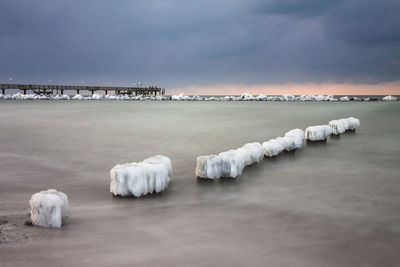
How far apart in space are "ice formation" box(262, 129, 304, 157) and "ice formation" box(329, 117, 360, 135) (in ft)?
14.2

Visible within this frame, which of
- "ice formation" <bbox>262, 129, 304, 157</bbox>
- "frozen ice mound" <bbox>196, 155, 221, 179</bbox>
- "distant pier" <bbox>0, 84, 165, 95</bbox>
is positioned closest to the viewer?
"frozen ice mound" <bbox>196, 155, 221, 179</bbox>

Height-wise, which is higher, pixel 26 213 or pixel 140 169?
pixel 140 169

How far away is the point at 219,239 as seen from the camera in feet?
14.1

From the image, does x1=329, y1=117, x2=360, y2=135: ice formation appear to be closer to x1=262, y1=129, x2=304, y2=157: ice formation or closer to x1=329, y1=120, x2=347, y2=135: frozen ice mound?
x1=329, y1=120, x2=347, y2=135: frozen ice mound

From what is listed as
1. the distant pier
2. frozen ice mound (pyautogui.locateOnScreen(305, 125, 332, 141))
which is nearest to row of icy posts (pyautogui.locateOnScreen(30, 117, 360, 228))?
frozen ice mound (pyautogui.locateOnScreen(305, 125, 332, 141))

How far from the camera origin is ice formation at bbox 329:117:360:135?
50.4ft

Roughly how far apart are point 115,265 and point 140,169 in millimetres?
2528

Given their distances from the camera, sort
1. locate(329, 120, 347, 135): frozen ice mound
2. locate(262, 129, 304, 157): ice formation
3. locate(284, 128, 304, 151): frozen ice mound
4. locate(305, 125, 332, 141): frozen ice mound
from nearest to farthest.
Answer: locate(262, 129, 304, 157): ice formation < locate(284, 128, 304, 151): frozen ice mound < locate(305, 125, 332, 141): frozen ice mound < locate(329, 120, 347, 135): frozen ice mound

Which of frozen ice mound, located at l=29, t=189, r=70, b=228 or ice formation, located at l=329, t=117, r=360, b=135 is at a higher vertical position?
ice formation, located at l=329, t=117, r=360, b=135

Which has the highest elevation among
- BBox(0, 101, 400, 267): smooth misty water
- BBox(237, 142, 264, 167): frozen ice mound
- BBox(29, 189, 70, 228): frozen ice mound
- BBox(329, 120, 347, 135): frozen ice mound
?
BBox(329, 120, 347, 135): frozen ice mound

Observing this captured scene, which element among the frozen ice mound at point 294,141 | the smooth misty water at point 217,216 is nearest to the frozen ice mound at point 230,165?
the smooth misty water at point 217,216

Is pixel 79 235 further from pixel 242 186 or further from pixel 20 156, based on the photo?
pixel 20 156

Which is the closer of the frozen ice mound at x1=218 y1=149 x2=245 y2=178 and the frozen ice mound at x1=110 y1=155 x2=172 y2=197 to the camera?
the frozen ice mound at x1=110 y1=155 x2=172 y2=197

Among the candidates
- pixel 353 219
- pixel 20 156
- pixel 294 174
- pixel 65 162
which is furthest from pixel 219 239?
pixel 20 156
